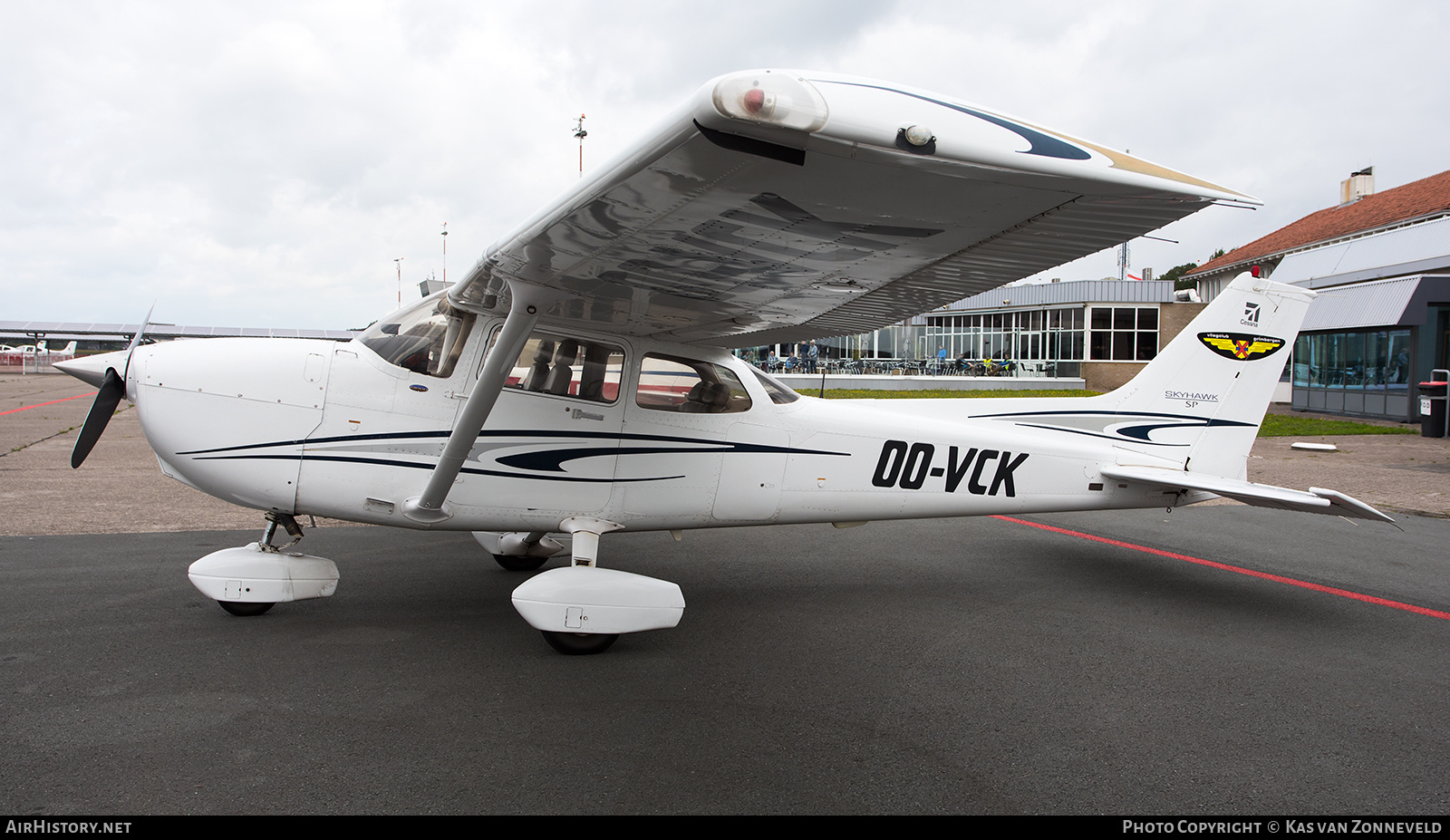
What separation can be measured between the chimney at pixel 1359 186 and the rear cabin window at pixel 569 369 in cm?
4583

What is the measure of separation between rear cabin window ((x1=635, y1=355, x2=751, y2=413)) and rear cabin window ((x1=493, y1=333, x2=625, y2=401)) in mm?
183

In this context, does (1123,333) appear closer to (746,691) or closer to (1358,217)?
(1358,217)

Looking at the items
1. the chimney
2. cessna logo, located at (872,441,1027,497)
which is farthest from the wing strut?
the chimney

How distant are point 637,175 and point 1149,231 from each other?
1615 millimetres

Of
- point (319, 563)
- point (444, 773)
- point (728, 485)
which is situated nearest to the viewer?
point (444, 773)

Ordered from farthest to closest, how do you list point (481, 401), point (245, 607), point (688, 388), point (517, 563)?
point (517, 563) → point (688, 388) → point (245, 607) → point (481, 401)

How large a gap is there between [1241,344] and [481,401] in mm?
5260

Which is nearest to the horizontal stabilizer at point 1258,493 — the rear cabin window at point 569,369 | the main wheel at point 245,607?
the rear cabin window at point 569,369

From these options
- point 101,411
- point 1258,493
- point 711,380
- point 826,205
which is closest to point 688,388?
point 711,380

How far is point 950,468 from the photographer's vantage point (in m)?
5.03

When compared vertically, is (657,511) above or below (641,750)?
above

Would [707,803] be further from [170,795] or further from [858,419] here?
[858,419]

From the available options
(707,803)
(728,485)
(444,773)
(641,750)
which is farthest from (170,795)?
(728,485)

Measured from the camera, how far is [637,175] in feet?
7.61
